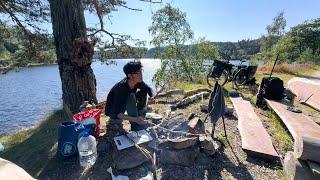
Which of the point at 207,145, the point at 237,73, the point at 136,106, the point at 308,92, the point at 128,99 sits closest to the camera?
the point at 207,145

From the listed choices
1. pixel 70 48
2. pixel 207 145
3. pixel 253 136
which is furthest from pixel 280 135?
→ pixel 70 48

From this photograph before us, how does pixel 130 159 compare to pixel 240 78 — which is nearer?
pixel 130 159

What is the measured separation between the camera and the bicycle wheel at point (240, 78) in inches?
469

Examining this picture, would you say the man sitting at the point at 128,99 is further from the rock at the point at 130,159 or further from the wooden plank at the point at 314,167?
the wooden plank at the point at 314,167

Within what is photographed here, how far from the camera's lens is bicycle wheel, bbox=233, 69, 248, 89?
11.9 meters

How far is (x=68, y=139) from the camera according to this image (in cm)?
461

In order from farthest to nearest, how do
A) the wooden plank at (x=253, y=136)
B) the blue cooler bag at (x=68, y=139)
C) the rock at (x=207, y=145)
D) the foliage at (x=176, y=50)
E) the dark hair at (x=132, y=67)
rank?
the foliage at (x=176, y=50) → the dark hair at (x=132, y=67) → the wooden plank at (x=253, y=136) → the blue cooler bag at (x=68, y=139) → the rock at (x=207, y=145)

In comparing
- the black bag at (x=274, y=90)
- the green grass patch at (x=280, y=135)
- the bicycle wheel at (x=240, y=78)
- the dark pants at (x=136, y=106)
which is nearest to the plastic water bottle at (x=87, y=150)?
the dark pants at (x=136, y=106)

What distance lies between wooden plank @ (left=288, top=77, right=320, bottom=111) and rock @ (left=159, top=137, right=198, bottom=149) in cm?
578

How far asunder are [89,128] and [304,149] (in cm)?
315

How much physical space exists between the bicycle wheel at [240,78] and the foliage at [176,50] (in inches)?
146

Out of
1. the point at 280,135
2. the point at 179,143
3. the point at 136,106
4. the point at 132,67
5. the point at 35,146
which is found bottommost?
the point at 35,146

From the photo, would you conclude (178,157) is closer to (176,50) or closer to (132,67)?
(132,67)

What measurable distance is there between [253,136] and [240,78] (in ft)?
23.8
